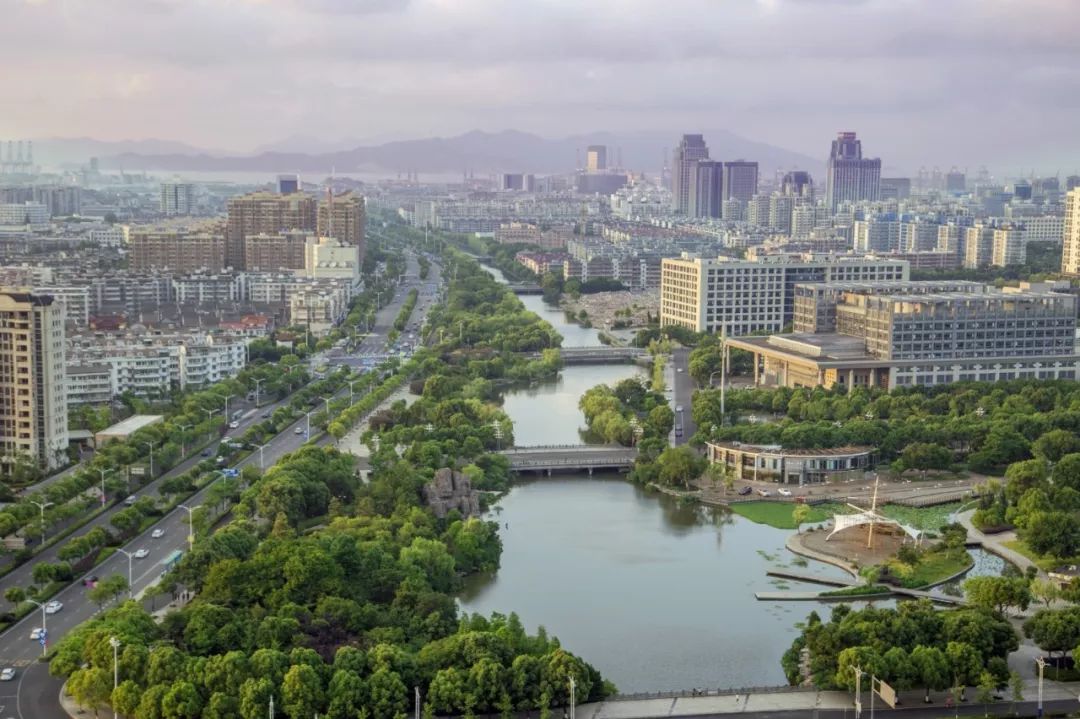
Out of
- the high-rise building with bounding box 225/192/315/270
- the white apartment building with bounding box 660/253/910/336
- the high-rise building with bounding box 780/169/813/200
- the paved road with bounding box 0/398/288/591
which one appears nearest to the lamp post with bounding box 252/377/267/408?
the paved road with bounding box 0/398/288/591

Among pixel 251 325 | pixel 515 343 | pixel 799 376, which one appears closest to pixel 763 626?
pixel 799 376

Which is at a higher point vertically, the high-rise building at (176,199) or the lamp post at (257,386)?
the high-rise building at (176,199)

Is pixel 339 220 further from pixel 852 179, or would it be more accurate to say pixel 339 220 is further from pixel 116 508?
pixel 852 179

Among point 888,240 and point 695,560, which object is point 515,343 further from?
point 888,240

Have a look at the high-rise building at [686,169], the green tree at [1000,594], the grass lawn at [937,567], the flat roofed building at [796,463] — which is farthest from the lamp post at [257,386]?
the high-rise building at [686,169]

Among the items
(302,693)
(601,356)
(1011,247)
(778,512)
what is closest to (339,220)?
(601,356)

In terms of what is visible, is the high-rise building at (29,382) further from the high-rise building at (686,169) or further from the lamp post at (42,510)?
the high-rise building at (686,169)
